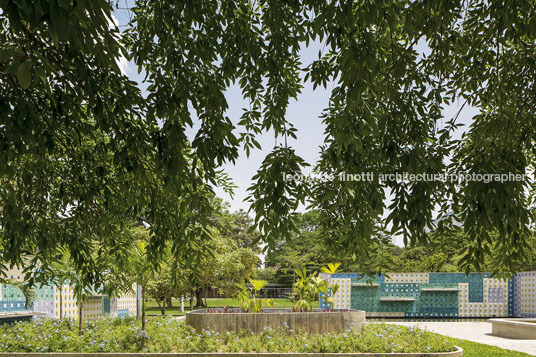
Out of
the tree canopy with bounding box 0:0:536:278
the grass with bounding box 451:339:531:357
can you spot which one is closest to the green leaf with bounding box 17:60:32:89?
the tree canopy with bounding box 0:0:536:278

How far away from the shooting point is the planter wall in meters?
8.66

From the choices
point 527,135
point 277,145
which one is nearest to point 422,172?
point 527,135

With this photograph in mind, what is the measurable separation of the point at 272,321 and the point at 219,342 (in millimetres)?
1132

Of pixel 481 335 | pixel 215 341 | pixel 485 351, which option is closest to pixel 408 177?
pixel 215 341

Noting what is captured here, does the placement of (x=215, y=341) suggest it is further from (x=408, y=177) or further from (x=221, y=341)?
(x=408, y=177)

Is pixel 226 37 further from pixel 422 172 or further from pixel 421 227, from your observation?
pixel 421 227

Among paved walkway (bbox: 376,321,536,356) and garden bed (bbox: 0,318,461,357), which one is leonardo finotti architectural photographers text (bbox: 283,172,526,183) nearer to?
garden bed (bbox: 0,318,461,357)

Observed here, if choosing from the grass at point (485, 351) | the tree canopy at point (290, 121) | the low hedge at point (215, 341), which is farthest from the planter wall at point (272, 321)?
the tree canopy at point (290, 121)

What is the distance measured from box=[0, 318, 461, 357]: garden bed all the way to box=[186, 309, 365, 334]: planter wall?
6.1 inches

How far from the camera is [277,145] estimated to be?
2.86 m

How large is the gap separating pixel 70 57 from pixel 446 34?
105 inches

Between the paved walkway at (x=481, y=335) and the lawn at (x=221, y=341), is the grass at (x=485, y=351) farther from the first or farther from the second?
the paved walkway at (x=481, y=335)

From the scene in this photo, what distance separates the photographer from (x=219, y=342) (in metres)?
7.95

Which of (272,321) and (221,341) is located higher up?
(272,321)
